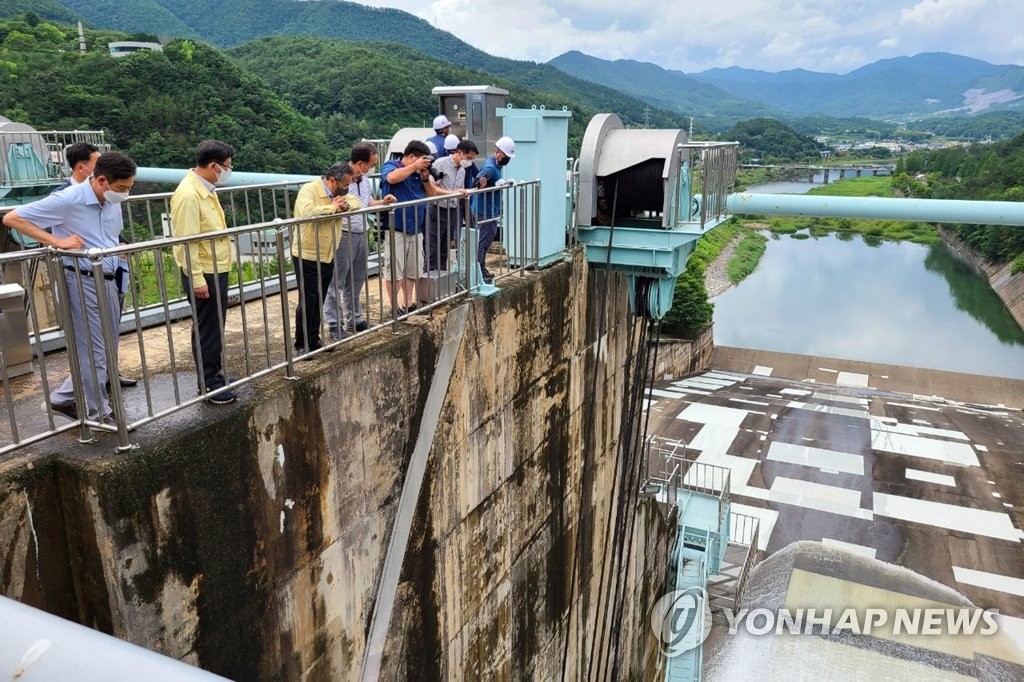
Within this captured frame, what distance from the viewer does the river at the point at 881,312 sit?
4962 centimetres

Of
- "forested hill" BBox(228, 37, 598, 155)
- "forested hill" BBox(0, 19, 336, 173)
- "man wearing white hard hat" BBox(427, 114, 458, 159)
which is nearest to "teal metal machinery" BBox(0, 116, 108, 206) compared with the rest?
"man wearing white hard hat" BBox(427, 114, 458, 159)

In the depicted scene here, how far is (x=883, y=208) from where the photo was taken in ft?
29.0

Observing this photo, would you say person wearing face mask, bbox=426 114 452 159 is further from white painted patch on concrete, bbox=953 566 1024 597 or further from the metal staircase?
white painted patch on concrete, bbox=953 566 1024 597

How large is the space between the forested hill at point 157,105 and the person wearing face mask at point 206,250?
32287 mm

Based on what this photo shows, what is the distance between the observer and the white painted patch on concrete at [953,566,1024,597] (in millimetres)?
19734

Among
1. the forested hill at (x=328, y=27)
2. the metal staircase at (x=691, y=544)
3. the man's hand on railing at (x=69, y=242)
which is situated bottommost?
the metal staircase at (x=691, y=544)

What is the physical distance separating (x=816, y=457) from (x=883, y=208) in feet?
71.2

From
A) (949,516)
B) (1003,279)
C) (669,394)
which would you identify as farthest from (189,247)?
(1003,279)

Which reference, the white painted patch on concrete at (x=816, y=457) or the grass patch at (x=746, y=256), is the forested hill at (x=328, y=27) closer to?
the grass patch at (x=746, y=256)

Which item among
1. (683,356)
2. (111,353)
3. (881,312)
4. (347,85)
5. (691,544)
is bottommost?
(881,312)

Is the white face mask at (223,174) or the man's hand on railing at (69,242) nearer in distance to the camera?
the man's hand on railing at (69,242)

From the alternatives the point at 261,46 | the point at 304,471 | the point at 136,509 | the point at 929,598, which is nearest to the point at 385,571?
the point at 304,471

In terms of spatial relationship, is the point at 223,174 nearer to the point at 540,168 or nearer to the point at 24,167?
the point at 540,168

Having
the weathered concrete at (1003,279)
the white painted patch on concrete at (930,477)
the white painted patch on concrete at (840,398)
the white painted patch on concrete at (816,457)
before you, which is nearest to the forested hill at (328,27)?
the weathered concrete at (1003,279)
